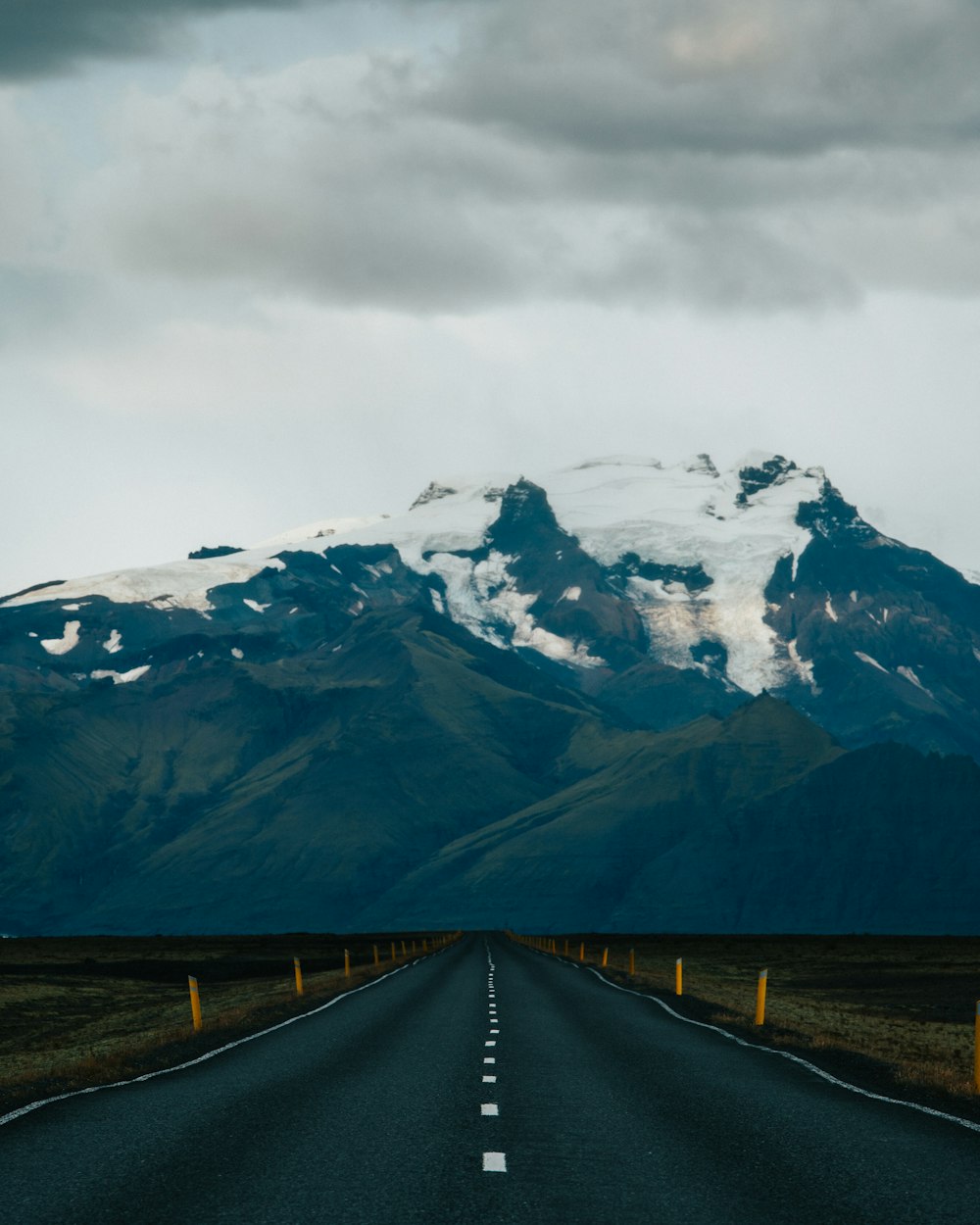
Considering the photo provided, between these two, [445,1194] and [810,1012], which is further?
[810,1012]

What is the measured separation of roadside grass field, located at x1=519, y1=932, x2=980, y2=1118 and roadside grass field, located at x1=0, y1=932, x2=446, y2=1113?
1200 centimetres

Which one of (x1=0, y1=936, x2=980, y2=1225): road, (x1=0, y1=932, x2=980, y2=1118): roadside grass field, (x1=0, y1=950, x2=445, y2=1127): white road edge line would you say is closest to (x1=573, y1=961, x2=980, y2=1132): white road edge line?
(x1=0, y1=936, x2=980, y2=1225): road

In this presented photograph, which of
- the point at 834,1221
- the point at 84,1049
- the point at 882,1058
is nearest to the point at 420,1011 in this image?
the point at 84,1049

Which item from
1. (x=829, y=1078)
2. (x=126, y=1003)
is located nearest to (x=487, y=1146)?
(x=829, y=1078)

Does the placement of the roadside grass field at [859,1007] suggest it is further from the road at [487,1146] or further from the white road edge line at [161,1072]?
the white road edge line at [161,1072]

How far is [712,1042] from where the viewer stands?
29609 millimetres

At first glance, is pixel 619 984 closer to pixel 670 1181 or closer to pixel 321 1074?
pixel 321 1074

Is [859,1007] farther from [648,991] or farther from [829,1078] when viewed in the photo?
[829,1078]

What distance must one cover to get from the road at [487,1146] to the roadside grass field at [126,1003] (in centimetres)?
273

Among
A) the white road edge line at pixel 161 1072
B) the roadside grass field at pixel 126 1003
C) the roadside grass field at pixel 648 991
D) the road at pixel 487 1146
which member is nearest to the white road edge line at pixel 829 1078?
the road at pixel 487 1146

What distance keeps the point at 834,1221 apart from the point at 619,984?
1678 inches

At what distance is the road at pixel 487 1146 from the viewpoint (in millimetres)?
13242

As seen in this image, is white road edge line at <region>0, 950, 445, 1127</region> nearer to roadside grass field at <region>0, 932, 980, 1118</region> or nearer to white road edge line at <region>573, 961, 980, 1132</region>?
roadside grass field at <region>0, 932, 980, 1118</region>

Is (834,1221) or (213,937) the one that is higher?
(834,1221)
